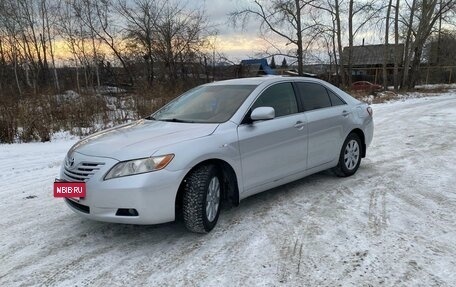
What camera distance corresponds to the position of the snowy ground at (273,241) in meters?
3.27

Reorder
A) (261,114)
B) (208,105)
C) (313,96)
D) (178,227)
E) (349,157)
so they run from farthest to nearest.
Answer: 1. (349,157)
2. (313,96)
3. (208,105)
4. (261,114)
5. (178,227)

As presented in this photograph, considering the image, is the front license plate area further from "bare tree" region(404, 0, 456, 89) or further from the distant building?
the distant building

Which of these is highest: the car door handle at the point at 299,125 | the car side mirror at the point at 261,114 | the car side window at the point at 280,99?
the car side window at the point at 280,99

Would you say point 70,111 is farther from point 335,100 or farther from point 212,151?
point 212,151

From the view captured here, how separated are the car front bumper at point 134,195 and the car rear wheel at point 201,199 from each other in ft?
0.46

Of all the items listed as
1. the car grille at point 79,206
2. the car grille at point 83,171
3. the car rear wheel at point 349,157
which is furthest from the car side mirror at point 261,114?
the car grille at point 79,206

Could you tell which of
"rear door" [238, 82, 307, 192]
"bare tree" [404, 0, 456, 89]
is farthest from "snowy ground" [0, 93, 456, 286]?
"bare tree" [404, 0, 456, 89]

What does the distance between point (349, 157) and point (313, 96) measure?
1.16 metres

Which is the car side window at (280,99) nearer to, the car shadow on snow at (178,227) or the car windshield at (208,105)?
the car windshield at (208,105)

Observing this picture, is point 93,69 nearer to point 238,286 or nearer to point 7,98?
point 7,98

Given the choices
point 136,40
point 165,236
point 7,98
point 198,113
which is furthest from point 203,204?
point 136,40

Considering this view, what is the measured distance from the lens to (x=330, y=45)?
31781 mm

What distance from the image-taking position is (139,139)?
3982 millimetres

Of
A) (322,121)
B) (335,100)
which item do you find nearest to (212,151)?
(322,121)
